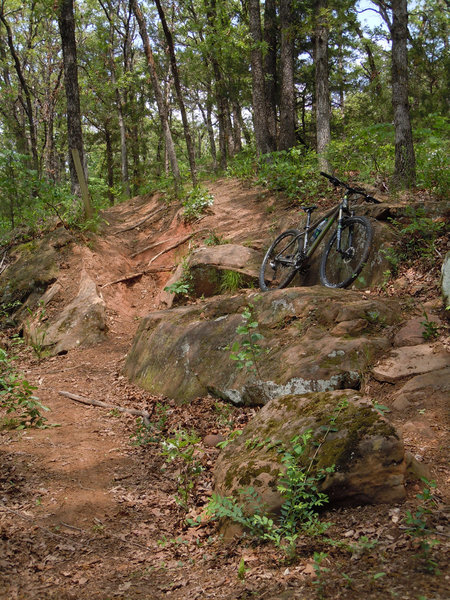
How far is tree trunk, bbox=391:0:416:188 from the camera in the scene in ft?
25.4

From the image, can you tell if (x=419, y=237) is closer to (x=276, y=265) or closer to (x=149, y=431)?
(x=276, y=265)

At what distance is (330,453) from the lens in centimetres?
288

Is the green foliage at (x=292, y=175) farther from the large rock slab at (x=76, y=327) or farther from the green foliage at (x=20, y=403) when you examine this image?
the green foliage at (x=20, y=403)

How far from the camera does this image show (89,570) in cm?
261

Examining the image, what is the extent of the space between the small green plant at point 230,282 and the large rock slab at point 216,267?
54 mm

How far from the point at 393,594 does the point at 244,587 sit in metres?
0.74

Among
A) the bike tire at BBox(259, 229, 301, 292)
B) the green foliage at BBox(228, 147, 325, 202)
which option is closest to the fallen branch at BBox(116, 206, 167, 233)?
the green foliage at BBox(228, 147, 325, 202)

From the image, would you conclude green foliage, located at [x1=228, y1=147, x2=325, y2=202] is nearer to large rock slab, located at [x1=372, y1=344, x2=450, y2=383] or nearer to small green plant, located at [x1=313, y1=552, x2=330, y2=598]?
large rock slab, located at [x1=372, y1=344, x2=450, y2=383]

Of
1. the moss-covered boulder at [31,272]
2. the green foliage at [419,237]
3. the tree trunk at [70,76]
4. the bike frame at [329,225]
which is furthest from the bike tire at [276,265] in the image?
the tree trunk at [70,76]

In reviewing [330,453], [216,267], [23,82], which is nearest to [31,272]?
[216,267]

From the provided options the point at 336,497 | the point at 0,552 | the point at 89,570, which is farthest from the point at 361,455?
the point at 0,552

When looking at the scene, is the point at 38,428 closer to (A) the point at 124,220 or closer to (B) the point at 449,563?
(B) the point at 449,563

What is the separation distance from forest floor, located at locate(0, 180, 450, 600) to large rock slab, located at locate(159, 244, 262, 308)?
264 centimetres

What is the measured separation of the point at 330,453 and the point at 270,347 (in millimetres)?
2398
